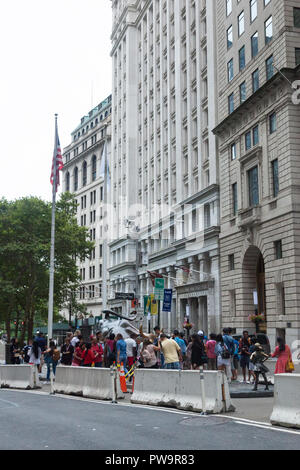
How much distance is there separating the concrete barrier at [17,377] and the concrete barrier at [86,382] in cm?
211

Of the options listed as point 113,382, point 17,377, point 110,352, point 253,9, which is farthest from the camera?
point 253,9

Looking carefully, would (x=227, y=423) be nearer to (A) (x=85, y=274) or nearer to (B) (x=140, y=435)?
(B) (x=140, y=435)

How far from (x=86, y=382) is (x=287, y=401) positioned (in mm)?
8365

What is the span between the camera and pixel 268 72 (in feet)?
122

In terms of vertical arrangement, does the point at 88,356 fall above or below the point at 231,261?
below

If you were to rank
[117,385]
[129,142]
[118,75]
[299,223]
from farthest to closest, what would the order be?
[118,75] < [129,142] < [299,223] < [117,385]

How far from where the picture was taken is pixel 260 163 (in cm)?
3806

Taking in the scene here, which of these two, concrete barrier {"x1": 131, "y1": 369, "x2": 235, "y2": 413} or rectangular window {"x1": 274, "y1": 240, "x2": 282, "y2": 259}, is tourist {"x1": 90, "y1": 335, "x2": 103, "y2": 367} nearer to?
concrete barrier {"x1": 131, "y1": 369, "x2": 235, "y2": 413}

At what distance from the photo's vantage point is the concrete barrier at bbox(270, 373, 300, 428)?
415 inches

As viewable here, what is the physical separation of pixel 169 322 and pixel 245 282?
57.2 feet

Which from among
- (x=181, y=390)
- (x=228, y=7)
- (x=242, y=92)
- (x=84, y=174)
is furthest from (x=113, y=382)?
(x=84, y=174)

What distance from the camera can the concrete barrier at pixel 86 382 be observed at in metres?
16.4

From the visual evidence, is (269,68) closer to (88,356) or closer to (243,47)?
(243,47)

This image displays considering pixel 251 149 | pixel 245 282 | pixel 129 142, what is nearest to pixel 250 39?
pixel 251 149
